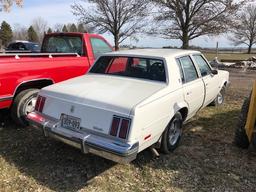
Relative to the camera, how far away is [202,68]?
6.23 metres

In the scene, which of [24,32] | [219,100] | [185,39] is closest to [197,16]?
[185,39]

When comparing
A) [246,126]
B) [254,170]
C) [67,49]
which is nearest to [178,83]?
[246,126]

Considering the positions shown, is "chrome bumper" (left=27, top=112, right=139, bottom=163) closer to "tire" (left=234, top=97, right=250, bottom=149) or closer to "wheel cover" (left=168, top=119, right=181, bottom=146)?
"wheel cover" (left=168, top=119, right=181, bottom=146)

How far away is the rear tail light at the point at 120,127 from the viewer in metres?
3.76

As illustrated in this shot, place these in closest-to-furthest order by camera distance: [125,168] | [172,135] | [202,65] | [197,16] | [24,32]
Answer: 1. [125,168]
2. [172,135]
3. [202,65]
4. [197,16]
5. [24,32]

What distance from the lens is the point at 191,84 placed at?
5.34 meters

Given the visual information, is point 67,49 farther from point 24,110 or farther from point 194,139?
point 194,139

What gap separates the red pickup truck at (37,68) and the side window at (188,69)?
234cm

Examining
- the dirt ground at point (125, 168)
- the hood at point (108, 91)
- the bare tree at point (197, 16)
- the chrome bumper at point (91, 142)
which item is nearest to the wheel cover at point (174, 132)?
the dirt ground at point (125, 168)

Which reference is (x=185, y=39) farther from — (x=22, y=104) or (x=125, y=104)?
(x=125, y=104)

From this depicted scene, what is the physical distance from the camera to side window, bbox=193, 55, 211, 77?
20.1 feet

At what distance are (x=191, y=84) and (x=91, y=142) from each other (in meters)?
2.23

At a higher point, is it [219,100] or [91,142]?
[91,142]

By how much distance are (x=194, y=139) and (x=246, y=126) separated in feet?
3.42
